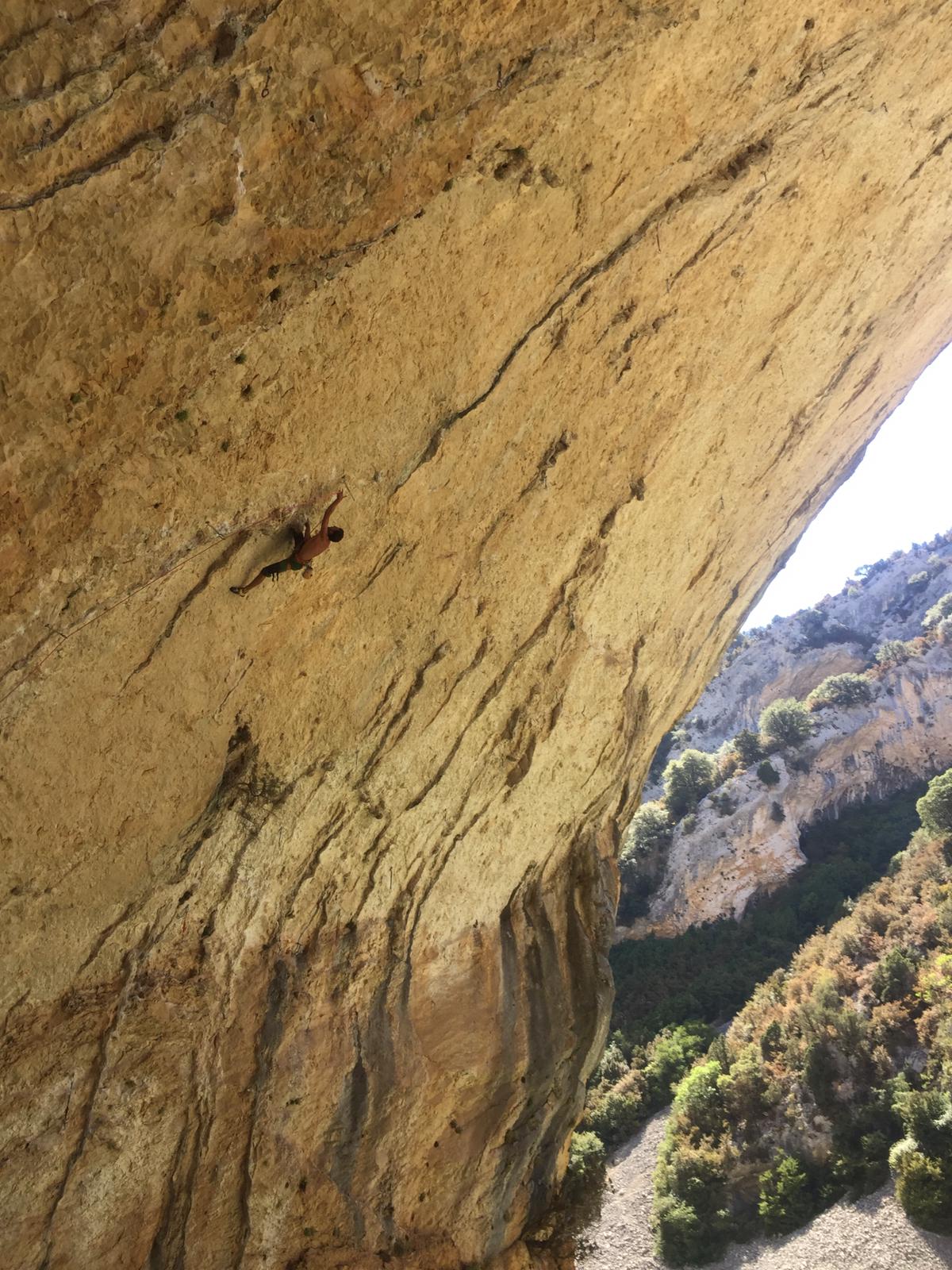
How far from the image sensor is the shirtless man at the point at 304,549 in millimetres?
5465

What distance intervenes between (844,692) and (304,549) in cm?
4801

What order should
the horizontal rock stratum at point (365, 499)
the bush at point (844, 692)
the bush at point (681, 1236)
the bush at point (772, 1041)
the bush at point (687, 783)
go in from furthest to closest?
the bush at point (687, 783)
the bush at point (844, 692)
the bush at point (772, 1041)
the bush at point (681, 1236)
the horizontal rock stratum at point (365, 499)

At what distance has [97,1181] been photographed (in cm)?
619

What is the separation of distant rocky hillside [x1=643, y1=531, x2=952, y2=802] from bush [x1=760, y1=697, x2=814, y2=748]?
943 centimetres

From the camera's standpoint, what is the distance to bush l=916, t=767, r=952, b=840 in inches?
1352

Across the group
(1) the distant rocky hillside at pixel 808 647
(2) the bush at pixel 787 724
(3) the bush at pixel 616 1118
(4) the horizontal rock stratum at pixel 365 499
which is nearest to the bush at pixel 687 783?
(2) the bush at pixel 787 724

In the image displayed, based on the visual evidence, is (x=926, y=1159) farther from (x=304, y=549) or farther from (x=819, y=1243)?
(x=304, y=549)

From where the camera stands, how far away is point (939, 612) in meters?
58.1

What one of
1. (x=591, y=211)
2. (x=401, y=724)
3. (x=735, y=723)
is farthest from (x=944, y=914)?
(x=735, y=723)

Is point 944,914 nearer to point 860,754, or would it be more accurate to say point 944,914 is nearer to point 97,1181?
point 860,754

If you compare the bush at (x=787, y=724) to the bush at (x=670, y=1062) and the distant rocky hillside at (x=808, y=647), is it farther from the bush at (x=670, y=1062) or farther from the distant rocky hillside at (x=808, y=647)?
the bush at (x=670, y=1062)

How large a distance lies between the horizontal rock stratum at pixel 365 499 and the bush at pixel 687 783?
3968cm

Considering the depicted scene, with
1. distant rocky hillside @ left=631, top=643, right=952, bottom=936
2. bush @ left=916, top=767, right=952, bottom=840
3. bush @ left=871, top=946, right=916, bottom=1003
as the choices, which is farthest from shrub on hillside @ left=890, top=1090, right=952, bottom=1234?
distant rocky hillside @ left=631, top=643, right=952, bottom=936

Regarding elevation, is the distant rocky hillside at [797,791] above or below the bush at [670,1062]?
above
